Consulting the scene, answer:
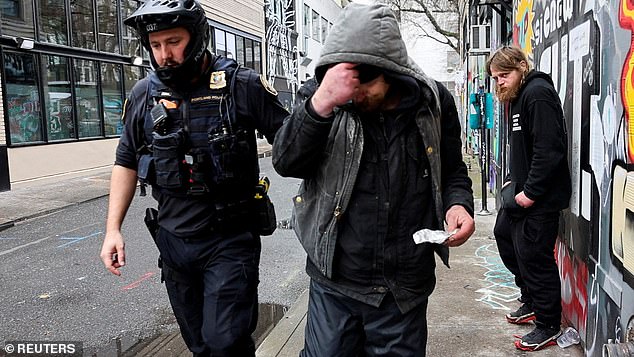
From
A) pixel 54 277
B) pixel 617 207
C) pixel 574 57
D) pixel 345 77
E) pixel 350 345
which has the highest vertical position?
pixel 574 57

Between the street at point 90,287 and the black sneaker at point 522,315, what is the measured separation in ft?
6.24

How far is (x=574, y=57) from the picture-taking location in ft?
11.8

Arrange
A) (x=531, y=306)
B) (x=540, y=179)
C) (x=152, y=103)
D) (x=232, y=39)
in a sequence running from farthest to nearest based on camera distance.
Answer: (x=232, y=39) < (x=531, y=306) < (x=540, y=179) < (x=152, y=103)

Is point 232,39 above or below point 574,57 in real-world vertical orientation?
above

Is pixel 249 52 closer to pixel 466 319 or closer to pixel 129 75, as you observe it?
pixel 129 75

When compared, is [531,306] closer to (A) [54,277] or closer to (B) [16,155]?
Result: (A) [54,277]

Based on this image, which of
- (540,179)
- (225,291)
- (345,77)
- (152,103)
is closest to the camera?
(345,77)

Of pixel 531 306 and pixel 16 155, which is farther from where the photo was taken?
pixel 16 155

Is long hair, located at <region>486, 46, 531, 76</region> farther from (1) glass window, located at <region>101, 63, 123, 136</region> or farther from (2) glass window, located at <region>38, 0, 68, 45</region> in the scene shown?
(1) glass window, located at <region>101, 63, 123, 136</region>

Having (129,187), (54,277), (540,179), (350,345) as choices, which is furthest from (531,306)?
(54,277)

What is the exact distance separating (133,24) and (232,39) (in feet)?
78.6

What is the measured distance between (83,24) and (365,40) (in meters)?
15.7

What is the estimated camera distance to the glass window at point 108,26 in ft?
54.3

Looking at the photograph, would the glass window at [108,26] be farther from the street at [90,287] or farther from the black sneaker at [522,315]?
the black sneaker at [522,315]
